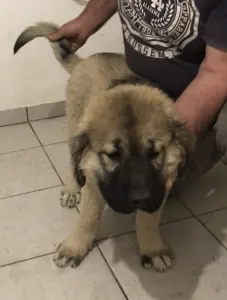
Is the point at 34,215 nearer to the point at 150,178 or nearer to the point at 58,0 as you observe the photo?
the point at 150,178

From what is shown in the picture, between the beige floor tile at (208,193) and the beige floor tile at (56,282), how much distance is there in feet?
1.67

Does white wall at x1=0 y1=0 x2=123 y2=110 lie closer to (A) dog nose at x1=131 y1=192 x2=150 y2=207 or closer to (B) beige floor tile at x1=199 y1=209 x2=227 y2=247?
(B) beige floor tile at x1=199 y1=209 x2=227 y2=247

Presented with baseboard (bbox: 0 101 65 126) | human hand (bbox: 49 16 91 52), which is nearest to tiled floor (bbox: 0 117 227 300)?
baseboard (bbox: 0 101 65 126)

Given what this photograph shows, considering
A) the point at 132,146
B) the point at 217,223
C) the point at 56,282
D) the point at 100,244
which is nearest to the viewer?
the point at 132,146

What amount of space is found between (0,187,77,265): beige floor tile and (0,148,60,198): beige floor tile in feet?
0.18

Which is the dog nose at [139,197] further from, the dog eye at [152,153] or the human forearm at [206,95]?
the human forearm at [206,95]

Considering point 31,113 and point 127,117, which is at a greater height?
point 127,117

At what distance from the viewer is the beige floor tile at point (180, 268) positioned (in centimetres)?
152

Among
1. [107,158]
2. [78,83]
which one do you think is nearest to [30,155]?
[78,83]

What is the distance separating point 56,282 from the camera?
154cm

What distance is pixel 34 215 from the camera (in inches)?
72.3

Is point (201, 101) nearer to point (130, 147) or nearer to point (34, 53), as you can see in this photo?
point (130, 147)

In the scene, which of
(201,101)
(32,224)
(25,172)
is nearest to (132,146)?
(201,101)

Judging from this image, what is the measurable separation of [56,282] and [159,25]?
92cm
